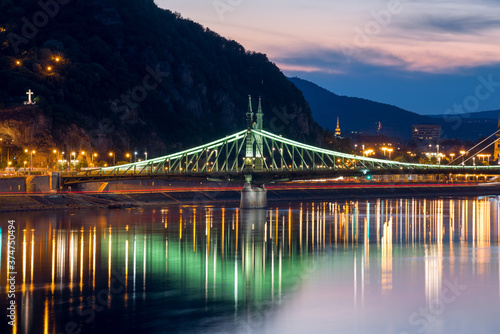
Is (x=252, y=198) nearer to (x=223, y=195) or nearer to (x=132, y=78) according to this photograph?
(x=223, y=195)

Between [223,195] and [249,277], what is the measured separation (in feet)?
185

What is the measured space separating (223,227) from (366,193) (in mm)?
54236

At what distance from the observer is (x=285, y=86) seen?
574 feet

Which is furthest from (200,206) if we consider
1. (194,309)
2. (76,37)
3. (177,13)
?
(177,13)

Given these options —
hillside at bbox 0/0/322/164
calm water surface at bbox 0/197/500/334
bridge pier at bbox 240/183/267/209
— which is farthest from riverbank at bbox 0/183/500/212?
hillside at bbox 0/0/322/164

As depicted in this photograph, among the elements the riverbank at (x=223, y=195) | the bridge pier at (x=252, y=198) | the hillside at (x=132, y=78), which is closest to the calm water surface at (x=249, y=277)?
the riverbank at (x=223, y=195)

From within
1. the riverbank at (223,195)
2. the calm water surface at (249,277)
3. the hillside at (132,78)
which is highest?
the hillside at (132,78)

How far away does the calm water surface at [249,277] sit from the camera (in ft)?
77.1

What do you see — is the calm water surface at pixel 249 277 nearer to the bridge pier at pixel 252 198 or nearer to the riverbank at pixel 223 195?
the riverbank at pixel 223 195

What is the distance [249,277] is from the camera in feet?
101

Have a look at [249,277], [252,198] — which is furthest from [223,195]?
[249,277]

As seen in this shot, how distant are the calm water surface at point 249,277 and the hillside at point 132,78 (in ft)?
151

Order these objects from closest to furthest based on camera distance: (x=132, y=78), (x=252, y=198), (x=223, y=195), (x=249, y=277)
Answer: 1. (x=249, y=277)
2. (x=252, y=198)
3. (x=223, y=195)
4. (x=132, y=78)

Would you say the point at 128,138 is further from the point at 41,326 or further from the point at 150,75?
the point at 41,326
